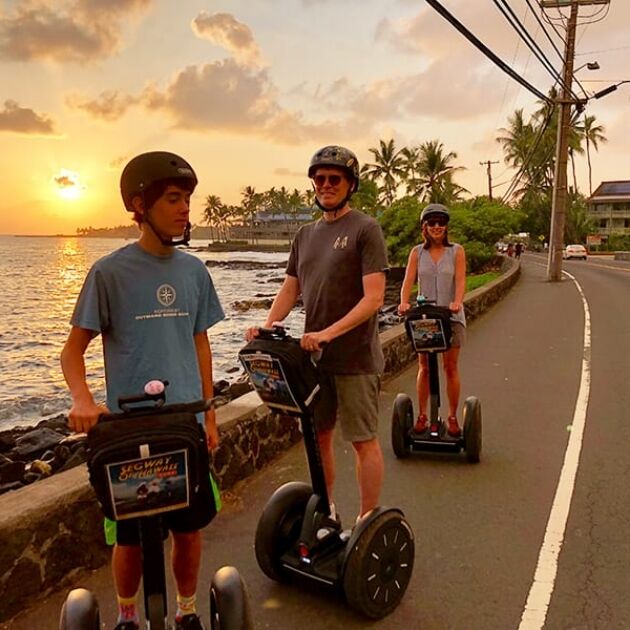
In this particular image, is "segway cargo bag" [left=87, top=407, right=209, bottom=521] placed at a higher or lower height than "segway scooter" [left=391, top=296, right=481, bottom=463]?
higher

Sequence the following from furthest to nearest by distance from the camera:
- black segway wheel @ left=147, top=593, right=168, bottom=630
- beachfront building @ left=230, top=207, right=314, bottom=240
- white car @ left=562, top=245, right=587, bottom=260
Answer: beachfront building @ left=230, top=207, right=314, bottom=240 < white car @ left=562, top=245, right=587, bottom=260 < black segway wheel @ left=147, top=593, right=168, bottom=630

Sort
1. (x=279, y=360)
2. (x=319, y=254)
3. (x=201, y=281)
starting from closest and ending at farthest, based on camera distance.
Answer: (x=201, y=281)
(x=279, y=360)
(x=319, y=254)

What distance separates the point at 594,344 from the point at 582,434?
19.9ft

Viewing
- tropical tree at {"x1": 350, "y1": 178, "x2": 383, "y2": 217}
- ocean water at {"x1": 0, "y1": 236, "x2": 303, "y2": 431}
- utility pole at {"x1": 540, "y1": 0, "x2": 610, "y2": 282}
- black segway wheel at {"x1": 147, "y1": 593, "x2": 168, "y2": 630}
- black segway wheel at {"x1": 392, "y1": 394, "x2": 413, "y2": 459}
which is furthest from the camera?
tropical tree at {"x1": 350, "y1": 178, "x2": 383, "y2": 217}

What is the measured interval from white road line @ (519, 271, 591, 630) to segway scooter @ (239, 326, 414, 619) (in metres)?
0.63

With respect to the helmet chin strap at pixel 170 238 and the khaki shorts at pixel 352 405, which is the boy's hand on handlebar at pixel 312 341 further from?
the helmet chin strap at pixel 170 238

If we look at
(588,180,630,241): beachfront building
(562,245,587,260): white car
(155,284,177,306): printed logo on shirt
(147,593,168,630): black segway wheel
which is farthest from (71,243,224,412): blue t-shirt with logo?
(588,180,630,241): beachfront building

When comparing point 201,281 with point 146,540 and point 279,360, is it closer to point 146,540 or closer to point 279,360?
point 279,360

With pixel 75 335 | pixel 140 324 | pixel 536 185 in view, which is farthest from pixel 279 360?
pixel 536 185

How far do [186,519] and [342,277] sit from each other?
1.42 metres

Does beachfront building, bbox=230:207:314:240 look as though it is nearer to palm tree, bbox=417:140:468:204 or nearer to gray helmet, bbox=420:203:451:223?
palm tree, bbox=417:140:468:204

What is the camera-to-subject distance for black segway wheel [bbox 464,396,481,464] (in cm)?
534

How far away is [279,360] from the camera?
299 centimetres

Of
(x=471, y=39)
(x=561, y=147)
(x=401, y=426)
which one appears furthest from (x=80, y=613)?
(x=561, y=147)
